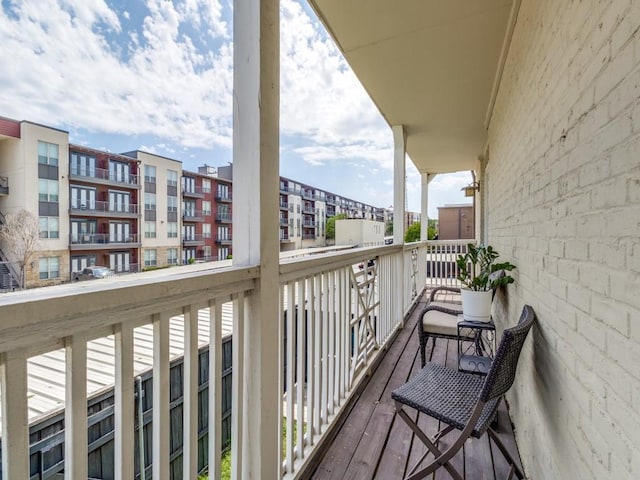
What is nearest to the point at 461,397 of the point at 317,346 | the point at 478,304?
the point at 317,346

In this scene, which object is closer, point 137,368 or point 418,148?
point 137,368

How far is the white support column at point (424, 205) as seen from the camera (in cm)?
717

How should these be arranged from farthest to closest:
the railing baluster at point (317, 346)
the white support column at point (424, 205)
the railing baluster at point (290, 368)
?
the white support column at point (424, 205)
the railing baluster at point (317, 346)
the railing baluster at point (290, 368)

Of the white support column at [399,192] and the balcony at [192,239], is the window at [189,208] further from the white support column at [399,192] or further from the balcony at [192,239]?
the white support column at [399,192]

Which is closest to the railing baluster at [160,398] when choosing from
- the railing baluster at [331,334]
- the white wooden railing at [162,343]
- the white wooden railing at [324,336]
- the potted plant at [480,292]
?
the white wooden railing at [162,343]

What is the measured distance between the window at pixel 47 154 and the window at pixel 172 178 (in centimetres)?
24

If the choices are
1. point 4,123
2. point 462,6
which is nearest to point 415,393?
point 4,123

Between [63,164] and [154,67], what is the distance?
12.8 inches

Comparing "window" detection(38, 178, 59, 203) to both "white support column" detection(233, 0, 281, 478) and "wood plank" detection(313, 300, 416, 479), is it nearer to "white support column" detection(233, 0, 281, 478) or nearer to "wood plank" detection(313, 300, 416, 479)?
"white support column" detection(233, 0, 281, 478)

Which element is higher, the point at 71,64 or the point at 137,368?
the point at 71,64

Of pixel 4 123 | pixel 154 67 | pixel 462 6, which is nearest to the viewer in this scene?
pixel 4 123

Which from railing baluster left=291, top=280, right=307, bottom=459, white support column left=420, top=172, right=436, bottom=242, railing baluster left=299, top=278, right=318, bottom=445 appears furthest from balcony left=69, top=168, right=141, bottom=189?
white support column left=420, top=172, right=436, bottom=242

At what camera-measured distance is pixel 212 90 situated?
1.06m

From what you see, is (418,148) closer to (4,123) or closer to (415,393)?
(415,393)
